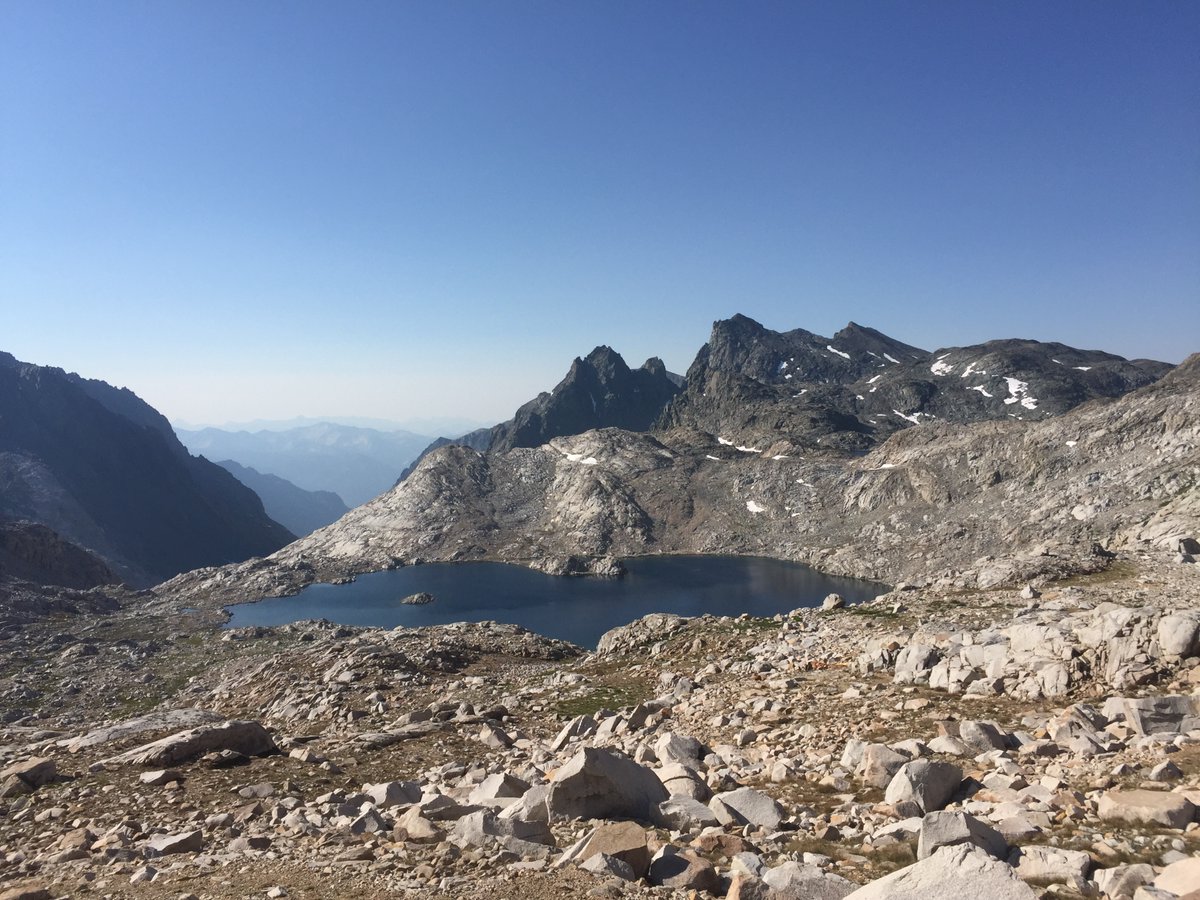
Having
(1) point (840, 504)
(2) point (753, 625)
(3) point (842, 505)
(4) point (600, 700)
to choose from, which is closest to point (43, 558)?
(4) point (600, 700)

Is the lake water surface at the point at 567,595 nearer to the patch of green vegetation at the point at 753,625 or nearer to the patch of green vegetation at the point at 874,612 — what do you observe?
the patch of green vegetation at the point at 753,625

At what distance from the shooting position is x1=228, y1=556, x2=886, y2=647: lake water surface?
112 meters

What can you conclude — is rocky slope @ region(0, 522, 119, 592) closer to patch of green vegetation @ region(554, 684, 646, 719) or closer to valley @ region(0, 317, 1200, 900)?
valley @ region(0, 317, 1200, 900)

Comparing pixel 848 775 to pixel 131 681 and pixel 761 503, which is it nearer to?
pixel 131 681

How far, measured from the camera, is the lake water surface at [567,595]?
112 metres

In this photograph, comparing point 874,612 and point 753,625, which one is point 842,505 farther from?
point 874,612

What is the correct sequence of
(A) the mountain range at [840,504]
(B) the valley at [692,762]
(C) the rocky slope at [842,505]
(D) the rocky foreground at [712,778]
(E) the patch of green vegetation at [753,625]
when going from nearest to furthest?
(D) the rocky foreground at [712,778] < (B) the valley at [692,762] < (E) the patch of green vegetation at [753,625] < (C) the rocky slope at [842,505] < (A) the mountain range at [840,504]

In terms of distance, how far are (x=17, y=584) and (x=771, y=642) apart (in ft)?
390

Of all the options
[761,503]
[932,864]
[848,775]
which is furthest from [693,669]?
[761,503]

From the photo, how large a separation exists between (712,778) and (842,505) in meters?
151

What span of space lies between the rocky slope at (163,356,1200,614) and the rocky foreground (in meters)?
30.0

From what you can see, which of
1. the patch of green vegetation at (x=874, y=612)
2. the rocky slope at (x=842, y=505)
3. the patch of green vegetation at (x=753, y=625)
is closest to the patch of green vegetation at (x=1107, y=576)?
the patch of green vegetation at (x=874, y=612)

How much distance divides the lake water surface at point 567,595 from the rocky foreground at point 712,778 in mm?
70163

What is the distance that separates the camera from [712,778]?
15086mm
